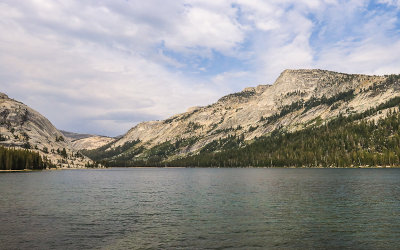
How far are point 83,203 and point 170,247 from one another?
1767 inches

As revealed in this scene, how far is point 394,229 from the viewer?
41844 millimetres

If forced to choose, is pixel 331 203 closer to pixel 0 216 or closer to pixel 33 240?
pixel 33 240

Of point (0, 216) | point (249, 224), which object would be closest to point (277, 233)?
point (249, 224)

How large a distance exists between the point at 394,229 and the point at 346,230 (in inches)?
269

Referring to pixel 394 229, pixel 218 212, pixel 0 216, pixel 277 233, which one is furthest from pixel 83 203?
pixel 394 229

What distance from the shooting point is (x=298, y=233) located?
40312 millimetres

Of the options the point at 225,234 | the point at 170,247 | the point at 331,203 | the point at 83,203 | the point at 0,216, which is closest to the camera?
the point at 170,247

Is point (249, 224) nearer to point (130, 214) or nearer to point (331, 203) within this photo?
point (130, 214)

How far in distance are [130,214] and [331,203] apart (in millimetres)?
43887

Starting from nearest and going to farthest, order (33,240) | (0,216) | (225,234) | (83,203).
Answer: (33,240) → (225,234) → (0,216) → (83,203)

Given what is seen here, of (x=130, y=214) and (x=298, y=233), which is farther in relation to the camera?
(x=130, y=214)

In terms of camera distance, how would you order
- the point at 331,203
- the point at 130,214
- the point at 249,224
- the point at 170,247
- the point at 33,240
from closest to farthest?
the point at 170,247 < the point at 33,240 < the point at 249,224 < the point at 130,214 < the point at 331,203

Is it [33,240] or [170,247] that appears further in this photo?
[33,240]

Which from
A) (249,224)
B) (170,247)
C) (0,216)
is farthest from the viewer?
(0,216)
